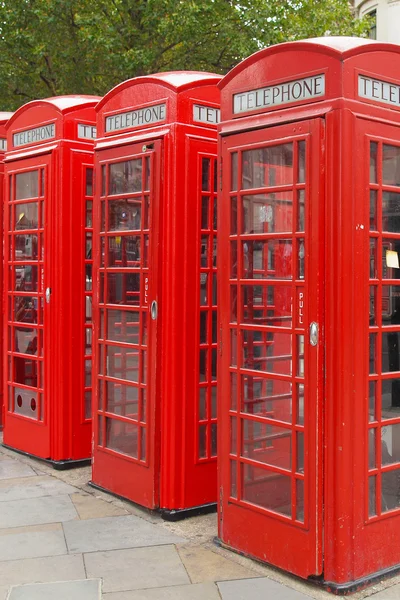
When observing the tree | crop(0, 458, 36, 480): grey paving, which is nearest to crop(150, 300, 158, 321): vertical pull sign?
crop(0, 458, 36, 480): grey paving

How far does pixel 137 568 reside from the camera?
425cm

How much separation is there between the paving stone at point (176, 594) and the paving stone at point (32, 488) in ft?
6.35

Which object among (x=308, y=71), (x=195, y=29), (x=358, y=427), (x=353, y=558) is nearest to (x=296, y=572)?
(x=353, y=558)

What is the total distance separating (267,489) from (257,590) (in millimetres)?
561

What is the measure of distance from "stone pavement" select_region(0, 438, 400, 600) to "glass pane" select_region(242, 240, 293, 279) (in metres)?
1.63

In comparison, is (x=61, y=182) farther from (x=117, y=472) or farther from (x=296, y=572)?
(x=296, y=572)

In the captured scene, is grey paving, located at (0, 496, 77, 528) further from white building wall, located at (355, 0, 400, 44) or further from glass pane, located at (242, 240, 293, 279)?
white building wall, located at (355, 0, 400, 44)

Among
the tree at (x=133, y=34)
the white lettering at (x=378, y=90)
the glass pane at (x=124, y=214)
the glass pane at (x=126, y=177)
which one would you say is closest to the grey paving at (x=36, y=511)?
the glass pane at (x=124, y=214)

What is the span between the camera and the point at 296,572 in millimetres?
4039

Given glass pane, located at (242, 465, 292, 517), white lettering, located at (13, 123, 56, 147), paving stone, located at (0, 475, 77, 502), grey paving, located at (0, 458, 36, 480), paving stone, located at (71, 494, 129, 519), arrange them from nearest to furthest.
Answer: glass pane, located at (242, 465, 292, 517), paving stone, located at (71, 494, 129, 519), paving stone, located at (0, 475, 77, 502), grey paving, located at (0, 458, 36, 480), white lettering, located at (13, 123, 56, 147)

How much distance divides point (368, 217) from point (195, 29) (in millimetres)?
10638

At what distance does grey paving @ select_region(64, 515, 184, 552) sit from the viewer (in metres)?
4.62

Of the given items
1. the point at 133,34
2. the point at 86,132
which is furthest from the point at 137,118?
the point at 133,34

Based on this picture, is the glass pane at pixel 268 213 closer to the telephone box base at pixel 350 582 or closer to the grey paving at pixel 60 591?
the telephone box base at pixel 350 582
